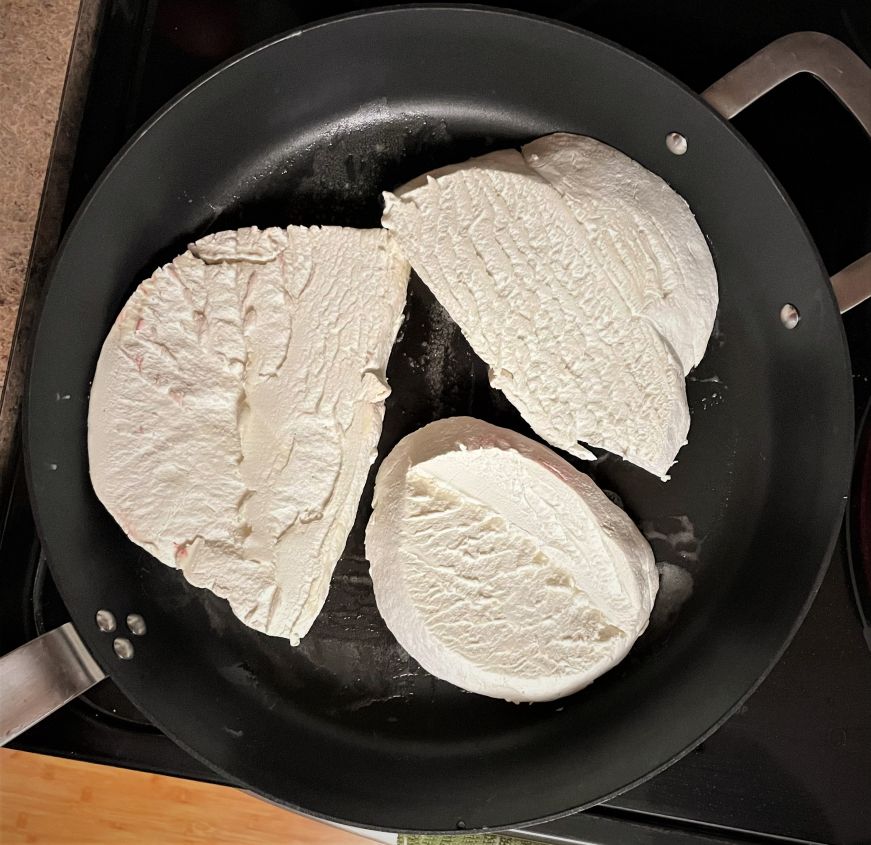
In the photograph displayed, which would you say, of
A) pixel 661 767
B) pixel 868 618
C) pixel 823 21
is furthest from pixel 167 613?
pixel 823 21

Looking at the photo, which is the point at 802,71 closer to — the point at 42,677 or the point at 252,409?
the point at 252,409

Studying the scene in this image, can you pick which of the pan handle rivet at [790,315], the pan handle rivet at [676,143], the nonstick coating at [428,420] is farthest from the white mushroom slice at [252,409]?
the pan handle rivet at [790,315]

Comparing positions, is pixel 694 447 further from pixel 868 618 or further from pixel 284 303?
pixel 284 303

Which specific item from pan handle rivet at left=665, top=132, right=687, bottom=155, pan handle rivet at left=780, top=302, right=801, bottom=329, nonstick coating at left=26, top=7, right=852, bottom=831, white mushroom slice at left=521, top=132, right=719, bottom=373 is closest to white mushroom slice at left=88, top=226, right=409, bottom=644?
nonstick coating at left=26, top=7, right=852, bottom=831

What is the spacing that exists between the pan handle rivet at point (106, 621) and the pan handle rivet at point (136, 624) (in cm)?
2

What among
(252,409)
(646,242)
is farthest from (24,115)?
(646,242)

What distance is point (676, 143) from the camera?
104cm

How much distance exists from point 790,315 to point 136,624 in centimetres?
92

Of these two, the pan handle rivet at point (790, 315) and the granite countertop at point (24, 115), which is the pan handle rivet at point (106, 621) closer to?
the granite countertop at point (24, 115)

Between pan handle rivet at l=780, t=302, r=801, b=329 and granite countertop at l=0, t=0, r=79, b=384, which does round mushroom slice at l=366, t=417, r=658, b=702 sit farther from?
granite countertop at l=0, t=0, r=79, b=384

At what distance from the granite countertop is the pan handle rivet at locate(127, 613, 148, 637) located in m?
0.34

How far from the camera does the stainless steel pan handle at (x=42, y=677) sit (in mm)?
962

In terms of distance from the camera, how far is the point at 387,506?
3.38 ft

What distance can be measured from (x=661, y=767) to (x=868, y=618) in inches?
13.6
